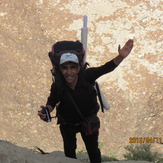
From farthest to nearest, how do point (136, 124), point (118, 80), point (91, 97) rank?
point (118, 80) → point (136, 124) → point (91, 97)

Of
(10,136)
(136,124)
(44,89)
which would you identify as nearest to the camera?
(10,136)

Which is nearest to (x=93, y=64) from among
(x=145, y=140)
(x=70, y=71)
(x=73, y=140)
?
(x=145, y=140)

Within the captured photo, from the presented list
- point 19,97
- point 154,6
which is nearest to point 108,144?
point 19,97

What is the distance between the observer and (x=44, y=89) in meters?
12.6

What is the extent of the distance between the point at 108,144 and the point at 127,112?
1840 millimetres

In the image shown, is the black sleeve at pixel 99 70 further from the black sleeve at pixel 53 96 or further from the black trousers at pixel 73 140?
the black trousers at pixel 73 140

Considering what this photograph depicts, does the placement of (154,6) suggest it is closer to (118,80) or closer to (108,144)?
(118,80)

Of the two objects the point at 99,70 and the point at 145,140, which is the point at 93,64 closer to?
the point at 145,140

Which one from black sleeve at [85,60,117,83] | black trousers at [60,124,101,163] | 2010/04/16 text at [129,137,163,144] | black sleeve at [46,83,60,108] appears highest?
black sleeve at [85,60,117,83]

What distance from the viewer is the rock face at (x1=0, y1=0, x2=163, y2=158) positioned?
1124cm

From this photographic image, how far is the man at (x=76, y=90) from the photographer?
12.3ft

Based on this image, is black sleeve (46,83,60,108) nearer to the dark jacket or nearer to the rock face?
the dark jacket

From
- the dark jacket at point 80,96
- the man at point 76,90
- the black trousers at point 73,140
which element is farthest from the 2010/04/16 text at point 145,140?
the dark jacket at point 80,96

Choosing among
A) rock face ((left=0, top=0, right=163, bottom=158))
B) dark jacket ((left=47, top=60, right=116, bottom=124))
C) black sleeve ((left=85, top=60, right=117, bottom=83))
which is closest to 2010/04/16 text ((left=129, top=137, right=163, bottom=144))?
rock face ((left=0, top=0, right=163, bottom=158))
